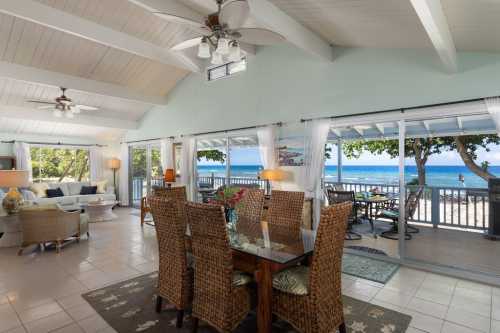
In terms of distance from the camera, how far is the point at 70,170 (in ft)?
30.8

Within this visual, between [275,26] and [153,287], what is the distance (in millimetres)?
3343

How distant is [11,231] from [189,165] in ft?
12.0

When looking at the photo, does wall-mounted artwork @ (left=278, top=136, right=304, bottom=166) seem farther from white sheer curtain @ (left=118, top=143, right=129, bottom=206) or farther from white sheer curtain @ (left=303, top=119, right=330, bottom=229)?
white sheer curtain @ (left=118, top=143, right=129, bottom=206)

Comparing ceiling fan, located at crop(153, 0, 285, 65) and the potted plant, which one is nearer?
ceiling fan, located at crop(153, 0, 285, 65)

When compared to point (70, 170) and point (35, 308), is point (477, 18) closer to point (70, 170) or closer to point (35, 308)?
point (35, 308)

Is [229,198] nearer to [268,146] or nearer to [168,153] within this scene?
[268,146]

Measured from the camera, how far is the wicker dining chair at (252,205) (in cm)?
363

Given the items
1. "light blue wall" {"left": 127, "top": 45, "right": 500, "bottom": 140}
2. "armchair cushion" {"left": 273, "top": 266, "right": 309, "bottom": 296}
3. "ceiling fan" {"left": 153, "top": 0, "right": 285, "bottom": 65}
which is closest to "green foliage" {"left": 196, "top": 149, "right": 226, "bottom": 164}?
"light blue wall" {"left": 127, "top": 45, "right": 500, "bottom": 140}

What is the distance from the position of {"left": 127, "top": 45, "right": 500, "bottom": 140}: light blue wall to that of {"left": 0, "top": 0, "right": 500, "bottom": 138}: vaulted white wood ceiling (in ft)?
0.66

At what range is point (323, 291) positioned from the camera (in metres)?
2.02

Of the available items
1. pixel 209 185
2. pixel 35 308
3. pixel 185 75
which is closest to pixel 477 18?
pixel 35 308

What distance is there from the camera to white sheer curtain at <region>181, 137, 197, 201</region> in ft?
23.1

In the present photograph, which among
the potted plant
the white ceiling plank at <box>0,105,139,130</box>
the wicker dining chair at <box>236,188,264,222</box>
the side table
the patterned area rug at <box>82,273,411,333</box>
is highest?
the white ceiling plank at <box>0,105,139,130</box>

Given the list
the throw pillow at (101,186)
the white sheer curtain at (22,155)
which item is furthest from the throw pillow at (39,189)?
the throw pillow at (101,186)
